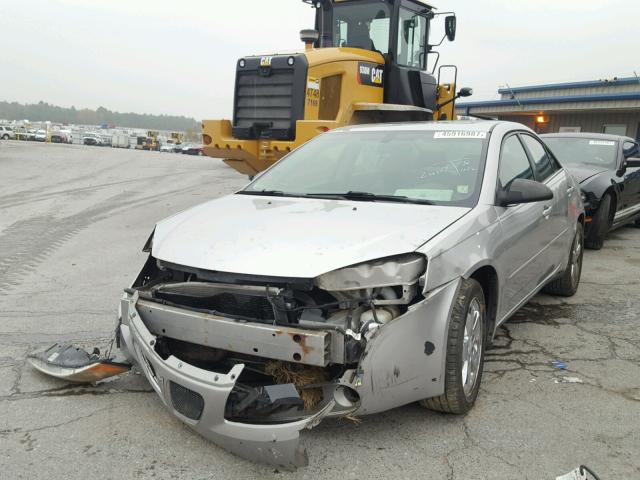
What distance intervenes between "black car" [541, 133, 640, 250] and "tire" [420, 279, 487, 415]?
5225mm

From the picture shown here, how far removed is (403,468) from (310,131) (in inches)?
239

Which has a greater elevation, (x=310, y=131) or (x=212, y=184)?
(x=310, y=131)

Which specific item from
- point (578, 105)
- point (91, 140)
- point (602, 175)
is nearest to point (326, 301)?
point (602, 175)

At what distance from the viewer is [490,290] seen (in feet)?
11.8

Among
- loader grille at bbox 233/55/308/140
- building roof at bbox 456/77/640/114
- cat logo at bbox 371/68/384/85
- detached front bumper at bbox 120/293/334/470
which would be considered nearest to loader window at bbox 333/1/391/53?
cat logo at bbox 371/68/384/85

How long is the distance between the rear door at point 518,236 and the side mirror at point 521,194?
6 centimetres

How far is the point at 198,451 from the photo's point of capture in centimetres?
290

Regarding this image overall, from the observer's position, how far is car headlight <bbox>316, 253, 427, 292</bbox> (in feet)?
9.14

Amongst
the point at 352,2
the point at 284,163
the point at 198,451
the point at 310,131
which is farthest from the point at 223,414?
the point at 352,2

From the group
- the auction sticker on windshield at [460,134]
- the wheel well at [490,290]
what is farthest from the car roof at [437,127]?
the wheel well at [490,290]

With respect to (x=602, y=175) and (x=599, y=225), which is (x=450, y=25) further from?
(x=599, y=225)

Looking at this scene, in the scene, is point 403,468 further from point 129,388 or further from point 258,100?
point 258,100

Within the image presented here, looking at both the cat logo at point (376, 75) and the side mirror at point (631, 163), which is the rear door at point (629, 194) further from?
the cat logo at point (376, 75)

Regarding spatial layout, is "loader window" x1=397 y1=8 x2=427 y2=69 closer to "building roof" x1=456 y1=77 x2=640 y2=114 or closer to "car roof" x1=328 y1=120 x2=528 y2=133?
"car roof" x1=328 y1=120 x2=528 y2=133
